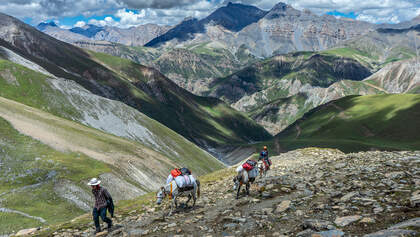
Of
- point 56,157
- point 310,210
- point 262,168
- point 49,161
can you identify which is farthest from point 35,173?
point 310,210

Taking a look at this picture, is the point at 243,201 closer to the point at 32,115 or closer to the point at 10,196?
the point at 10,196

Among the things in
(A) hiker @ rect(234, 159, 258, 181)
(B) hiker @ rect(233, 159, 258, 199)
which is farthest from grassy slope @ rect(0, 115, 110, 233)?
(A) hiker @ rect(234, 159, 258, 181)

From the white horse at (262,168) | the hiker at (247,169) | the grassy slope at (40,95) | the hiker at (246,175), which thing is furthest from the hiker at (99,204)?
the grassy slope at (40,95)

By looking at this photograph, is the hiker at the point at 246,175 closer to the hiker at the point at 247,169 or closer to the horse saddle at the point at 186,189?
the hiker at the point at 247,169

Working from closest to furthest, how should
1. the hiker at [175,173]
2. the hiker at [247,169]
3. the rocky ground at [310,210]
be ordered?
the rocky ground at [310,210], the hiker at [175,173], the hiker at [247,169]

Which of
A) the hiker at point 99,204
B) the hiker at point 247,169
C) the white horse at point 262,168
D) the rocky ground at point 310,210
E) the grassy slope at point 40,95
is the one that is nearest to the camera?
the rocky ground at point 310,210

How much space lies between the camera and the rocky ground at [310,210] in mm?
13359

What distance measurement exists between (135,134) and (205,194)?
11887 cm

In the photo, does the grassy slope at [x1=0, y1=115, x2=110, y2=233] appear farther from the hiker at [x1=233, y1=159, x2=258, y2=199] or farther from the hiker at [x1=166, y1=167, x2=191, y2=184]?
the hiker at [x1=233, y1=159, x2=258, y2=199]

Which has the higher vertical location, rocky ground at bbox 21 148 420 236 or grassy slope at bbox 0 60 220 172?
rocky ground at bbox 21 148 420 236

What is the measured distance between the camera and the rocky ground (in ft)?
43.8

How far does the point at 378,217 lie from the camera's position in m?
13.6

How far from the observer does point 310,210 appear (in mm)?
16594

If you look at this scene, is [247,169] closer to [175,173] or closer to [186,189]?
[186,189]
